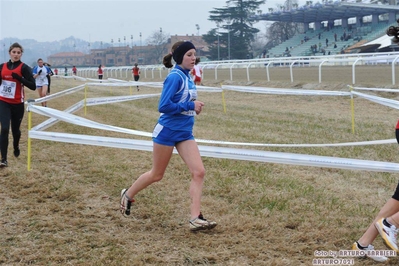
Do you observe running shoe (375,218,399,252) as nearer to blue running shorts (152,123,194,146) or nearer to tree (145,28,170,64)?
blue running shorts (152,123,194,146)

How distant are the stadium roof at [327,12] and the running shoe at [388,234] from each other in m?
58.4

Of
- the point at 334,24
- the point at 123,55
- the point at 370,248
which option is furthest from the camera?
the point at 123,55

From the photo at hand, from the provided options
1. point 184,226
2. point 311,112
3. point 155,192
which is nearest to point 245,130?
point 311,112

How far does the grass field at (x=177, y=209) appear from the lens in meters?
4.38

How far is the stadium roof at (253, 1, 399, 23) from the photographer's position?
193 feet

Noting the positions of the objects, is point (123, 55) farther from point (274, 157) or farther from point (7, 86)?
point (274, 157)

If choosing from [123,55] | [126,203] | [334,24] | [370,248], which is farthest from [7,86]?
[123,55]

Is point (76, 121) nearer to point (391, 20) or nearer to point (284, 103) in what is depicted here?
point (284, 103)

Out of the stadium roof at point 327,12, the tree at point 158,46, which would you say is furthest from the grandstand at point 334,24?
the tree at point 158,46

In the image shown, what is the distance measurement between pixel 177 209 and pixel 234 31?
7772 centimetres

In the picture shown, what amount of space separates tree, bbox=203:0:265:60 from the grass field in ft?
229

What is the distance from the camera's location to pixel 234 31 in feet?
267

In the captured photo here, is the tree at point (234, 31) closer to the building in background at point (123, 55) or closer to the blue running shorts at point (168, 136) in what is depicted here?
the building in background at point (123, 55)

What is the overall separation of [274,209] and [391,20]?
5727cm
